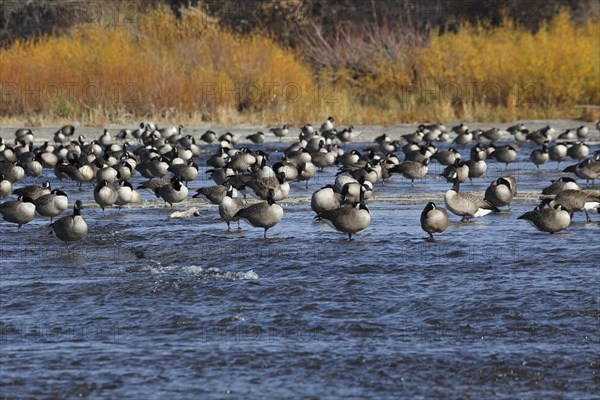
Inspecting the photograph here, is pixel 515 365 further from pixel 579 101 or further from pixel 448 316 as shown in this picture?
pixel 579 101

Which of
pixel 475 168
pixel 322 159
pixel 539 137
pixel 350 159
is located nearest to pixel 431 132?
pixel 539 137

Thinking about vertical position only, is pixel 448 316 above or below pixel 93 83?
below

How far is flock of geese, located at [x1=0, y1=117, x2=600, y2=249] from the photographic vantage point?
52.1 ft

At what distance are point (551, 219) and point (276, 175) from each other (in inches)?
261

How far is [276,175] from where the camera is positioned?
67.9 ft

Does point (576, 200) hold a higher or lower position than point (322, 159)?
lower

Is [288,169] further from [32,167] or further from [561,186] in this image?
[32,167]

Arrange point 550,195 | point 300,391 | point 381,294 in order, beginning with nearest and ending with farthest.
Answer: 1. point 300,391
2. point 381,294
3. point 550,195

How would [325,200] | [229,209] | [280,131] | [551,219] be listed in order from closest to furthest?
1. [551,219]
2. [229,209]
3. [325,200]
4. [280,131]

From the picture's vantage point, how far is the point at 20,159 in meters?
25.8

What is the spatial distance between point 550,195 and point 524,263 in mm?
5746

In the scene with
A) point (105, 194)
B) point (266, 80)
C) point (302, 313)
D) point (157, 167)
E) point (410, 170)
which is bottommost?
point (302, 313)

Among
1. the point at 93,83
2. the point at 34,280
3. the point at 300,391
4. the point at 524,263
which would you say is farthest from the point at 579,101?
the point at 300,391

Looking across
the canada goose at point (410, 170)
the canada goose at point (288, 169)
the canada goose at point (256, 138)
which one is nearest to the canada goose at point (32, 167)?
the canada goose at point (288, 169)
